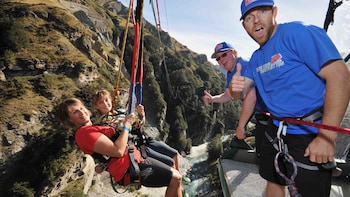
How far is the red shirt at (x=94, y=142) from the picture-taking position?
113 inches

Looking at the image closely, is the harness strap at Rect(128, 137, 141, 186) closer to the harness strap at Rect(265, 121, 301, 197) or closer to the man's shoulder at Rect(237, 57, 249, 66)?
the harness strap at Rect(265, 121, 301, 197)

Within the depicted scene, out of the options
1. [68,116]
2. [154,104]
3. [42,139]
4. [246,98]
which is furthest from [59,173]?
[154,104]

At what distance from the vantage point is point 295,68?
5.78 ft

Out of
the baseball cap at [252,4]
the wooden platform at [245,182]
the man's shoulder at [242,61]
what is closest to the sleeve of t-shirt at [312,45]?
the baseball cap at [252,4]

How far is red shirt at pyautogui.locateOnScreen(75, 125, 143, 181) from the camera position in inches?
113

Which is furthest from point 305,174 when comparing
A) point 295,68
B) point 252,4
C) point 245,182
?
point 245,182

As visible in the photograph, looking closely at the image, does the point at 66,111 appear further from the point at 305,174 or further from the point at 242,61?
the point at 305,174

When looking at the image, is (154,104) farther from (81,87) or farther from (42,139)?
(42,139)

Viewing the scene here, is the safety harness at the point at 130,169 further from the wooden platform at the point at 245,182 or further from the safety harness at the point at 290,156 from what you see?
the wooden platform at the point at 245,182

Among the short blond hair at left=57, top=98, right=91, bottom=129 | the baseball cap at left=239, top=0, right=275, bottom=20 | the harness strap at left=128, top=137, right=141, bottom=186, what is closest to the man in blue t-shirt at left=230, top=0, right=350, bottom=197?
the baseball cap at left=239, top=0, right=275, bottom=20

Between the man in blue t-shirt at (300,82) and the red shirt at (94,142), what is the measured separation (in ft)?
6.14

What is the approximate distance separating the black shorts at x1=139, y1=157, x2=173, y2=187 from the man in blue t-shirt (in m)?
1.66

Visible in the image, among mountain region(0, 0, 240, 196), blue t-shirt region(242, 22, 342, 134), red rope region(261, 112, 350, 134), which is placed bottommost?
mountain region(0, 0, 240, 196)

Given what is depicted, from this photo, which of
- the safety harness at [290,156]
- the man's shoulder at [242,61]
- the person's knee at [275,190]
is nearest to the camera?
the safety harness at [290,156]
